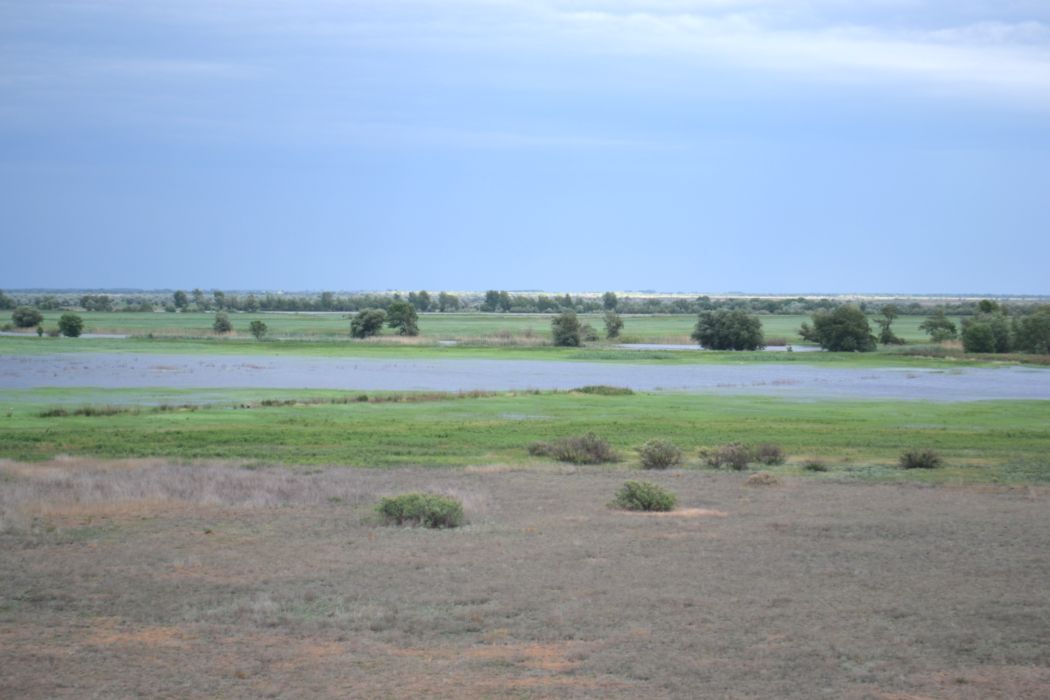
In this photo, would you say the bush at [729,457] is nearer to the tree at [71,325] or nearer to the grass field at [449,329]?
the grass field at [449,329]

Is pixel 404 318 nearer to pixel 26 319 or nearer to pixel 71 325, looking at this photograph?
pixel 71 325

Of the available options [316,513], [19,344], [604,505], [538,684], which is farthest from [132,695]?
[19,344]

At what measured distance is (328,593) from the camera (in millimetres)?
16047

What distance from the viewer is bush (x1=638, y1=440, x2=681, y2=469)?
29953 millimetres

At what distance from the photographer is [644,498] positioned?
913 inches

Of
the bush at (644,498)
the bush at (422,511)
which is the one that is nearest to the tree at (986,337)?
the bush at (644,498)

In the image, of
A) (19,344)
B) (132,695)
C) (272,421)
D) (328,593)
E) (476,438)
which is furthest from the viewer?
A: (19,344)

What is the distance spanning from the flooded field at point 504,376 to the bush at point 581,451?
27.0 m

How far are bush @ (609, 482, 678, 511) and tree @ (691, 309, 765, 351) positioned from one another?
268ft

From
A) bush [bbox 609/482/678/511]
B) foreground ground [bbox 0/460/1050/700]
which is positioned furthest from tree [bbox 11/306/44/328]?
bush [bbox 609/482/678/511]

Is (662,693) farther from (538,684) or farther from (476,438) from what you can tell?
(476,438)

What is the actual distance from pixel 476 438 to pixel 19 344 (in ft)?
230

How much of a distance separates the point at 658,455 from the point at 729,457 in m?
1.88

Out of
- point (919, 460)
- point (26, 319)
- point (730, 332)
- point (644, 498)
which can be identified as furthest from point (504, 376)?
point (26, 319)
